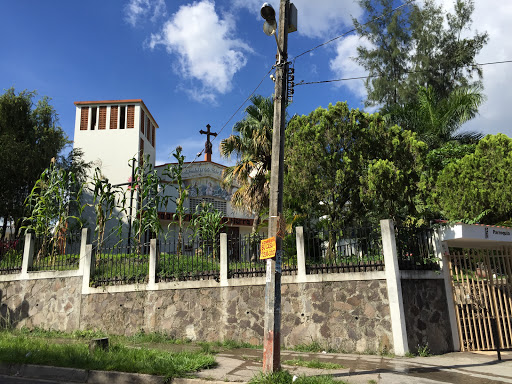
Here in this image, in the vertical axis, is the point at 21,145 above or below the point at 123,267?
above

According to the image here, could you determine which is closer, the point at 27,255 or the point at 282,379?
the point at 282,379

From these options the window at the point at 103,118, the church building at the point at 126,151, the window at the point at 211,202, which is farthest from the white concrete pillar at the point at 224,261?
the window at the point at 103,118

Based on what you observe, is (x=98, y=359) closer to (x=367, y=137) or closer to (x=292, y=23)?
(x=292, y=23)

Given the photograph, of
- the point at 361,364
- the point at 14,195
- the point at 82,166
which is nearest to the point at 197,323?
the point at 361,364

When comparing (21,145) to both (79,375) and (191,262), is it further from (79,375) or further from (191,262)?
(79,375)

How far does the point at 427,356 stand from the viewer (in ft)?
31.4

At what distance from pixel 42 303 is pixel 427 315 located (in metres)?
12.1

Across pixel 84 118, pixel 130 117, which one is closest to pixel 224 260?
pixel 130 117

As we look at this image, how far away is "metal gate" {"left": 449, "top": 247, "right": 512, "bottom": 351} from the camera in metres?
10.3

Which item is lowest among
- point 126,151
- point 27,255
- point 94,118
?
point 27,255

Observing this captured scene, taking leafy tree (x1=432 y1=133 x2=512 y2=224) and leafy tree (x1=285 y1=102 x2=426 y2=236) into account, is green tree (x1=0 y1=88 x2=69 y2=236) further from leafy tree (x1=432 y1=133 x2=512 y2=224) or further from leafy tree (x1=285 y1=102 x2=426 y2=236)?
leafy tree (x1=432 y1=133 x2=512 y2=224)

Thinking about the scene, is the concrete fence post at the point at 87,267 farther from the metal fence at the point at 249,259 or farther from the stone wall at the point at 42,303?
the metal fence at the point at 249,259

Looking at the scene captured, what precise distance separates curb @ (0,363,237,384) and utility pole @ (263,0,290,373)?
1060mm

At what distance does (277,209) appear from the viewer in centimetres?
760
